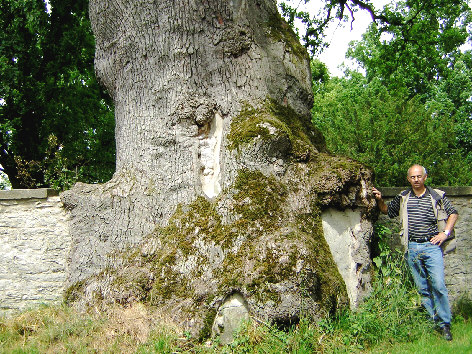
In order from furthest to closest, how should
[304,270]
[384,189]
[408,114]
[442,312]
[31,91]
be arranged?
1. [408,114]
2. [31,91]
3. [384,189]
4. [442,312]
5. [304,270]

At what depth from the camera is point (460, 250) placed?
6.75m

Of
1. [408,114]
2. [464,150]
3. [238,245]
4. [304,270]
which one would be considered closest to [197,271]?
[238,245]

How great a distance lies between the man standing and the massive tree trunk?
1.95 feet

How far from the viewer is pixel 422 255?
525cm

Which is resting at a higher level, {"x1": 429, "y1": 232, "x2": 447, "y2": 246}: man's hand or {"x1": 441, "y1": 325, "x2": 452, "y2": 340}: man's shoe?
{"x1": 429, "y1": 232, "x2": 447, "y2": 246}: man's hand

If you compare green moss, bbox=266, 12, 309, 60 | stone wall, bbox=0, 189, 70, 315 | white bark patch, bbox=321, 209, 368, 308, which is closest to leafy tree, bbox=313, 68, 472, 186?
green moss, bbox=266, 12, 309, 60

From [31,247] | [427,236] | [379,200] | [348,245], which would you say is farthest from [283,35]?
[31,247]

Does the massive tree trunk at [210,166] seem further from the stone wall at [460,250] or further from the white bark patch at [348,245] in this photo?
the stone wall at [460,250]

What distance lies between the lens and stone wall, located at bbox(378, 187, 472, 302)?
6.66m

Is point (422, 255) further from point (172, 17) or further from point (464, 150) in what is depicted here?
point (464, 150)

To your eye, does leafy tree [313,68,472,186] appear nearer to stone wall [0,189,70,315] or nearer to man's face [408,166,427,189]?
man's face [408,166,427,189]

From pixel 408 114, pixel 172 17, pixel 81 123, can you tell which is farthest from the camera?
pixel 408 114

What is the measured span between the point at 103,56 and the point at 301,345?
14.5 feet

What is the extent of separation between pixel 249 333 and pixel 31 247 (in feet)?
12.0
